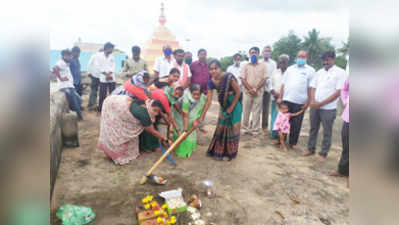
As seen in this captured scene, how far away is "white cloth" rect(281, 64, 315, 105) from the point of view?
455 cm

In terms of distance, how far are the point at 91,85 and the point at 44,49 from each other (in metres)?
3.51

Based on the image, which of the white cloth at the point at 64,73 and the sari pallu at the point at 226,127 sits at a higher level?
the white cloth at the point at 64,73

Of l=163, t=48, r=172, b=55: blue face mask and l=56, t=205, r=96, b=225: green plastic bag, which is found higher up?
l=163, t=48, r=172, b=55: blue face mask

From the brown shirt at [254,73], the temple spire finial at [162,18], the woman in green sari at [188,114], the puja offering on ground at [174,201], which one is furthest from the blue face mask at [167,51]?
the puja offering on ground at [174,201]

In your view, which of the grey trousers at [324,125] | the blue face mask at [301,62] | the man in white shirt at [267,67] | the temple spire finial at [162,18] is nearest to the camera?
the temple spire finial at [162,18]

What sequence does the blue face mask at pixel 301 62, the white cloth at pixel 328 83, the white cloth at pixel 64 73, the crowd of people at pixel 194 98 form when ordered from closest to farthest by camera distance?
1. the white cloth at pixel 64 73
2. the crowd of people at pixel 194 98
3. the white cloth at pixel 328 83
4. the blue face mask at pixel 301 62

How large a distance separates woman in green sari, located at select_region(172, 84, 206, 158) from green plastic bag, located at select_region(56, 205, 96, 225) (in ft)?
6.32

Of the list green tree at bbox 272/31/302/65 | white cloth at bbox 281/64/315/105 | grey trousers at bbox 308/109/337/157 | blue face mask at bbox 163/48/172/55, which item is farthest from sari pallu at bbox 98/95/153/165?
grey trousers at bbox 308/109/337/157

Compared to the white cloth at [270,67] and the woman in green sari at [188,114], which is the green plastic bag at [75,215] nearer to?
the woman in green sari at [188,114]

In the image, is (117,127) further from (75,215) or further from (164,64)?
(164,64)

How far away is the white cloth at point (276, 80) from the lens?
208 inches

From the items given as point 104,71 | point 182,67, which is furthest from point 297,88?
point 104,71

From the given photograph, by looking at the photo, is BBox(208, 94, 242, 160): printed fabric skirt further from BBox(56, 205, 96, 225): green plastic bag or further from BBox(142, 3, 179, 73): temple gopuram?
BBox(56, 205, 96, 225): green plastic bag

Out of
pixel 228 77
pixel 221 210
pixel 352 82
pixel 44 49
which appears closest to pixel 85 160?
pixel 221 210
